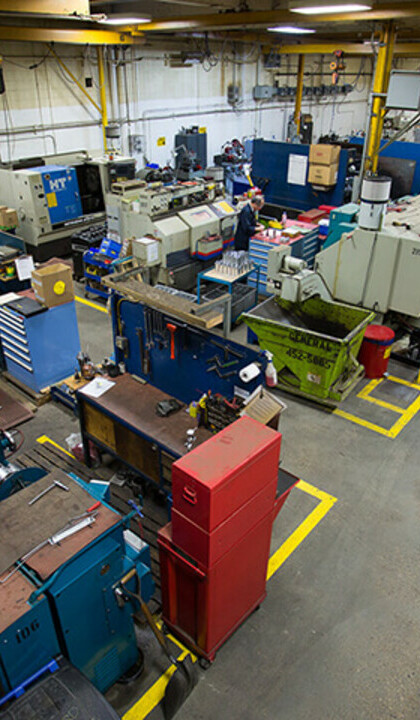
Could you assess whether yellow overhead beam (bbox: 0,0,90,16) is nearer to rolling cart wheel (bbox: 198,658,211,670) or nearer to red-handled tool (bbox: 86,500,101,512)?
red-handled tool (bbox: 86,500,101,512)

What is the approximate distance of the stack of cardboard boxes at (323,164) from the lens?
962 cm

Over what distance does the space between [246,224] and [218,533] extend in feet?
20.2

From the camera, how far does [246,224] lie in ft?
26.6

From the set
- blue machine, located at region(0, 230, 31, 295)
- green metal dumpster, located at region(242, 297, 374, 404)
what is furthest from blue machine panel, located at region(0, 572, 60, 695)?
blue machine, located at region(0, 230, 31, 295)

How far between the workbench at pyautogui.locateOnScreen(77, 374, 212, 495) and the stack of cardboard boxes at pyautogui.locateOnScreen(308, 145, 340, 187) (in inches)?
269

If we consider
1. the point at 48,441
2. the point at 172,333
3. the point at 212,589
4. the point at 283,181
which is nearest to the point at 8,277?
the point at 48,441

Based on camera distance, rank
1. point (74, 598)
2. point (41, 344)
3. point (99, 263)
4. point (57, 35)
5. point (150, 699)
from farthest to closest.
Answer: point (57, 35) → point (99, 263) → point (41, 344) → point (150, 699) → point (74, 598)

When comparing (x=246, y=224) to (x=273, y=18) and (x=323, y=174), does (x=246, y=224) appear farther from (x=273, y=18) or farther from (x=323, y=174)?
(x=273, y=18)

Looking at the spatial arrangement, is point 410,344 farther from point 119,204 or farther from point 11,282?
point 11,282

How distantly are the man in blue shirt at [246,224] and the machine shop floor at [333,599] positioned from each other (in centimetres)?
361

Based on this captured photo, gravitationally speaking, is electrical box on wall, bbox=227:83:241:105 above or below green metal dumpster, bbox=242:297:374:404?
above

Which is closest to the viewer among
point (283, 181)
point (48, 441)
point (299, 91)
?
point (48, 441)

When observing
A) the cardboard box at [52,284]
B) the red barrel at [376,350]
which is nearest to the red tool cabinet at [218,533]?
the cardboard box at [52,284]

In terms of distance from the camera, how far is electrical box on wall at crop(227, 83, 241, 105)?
15.1 m
